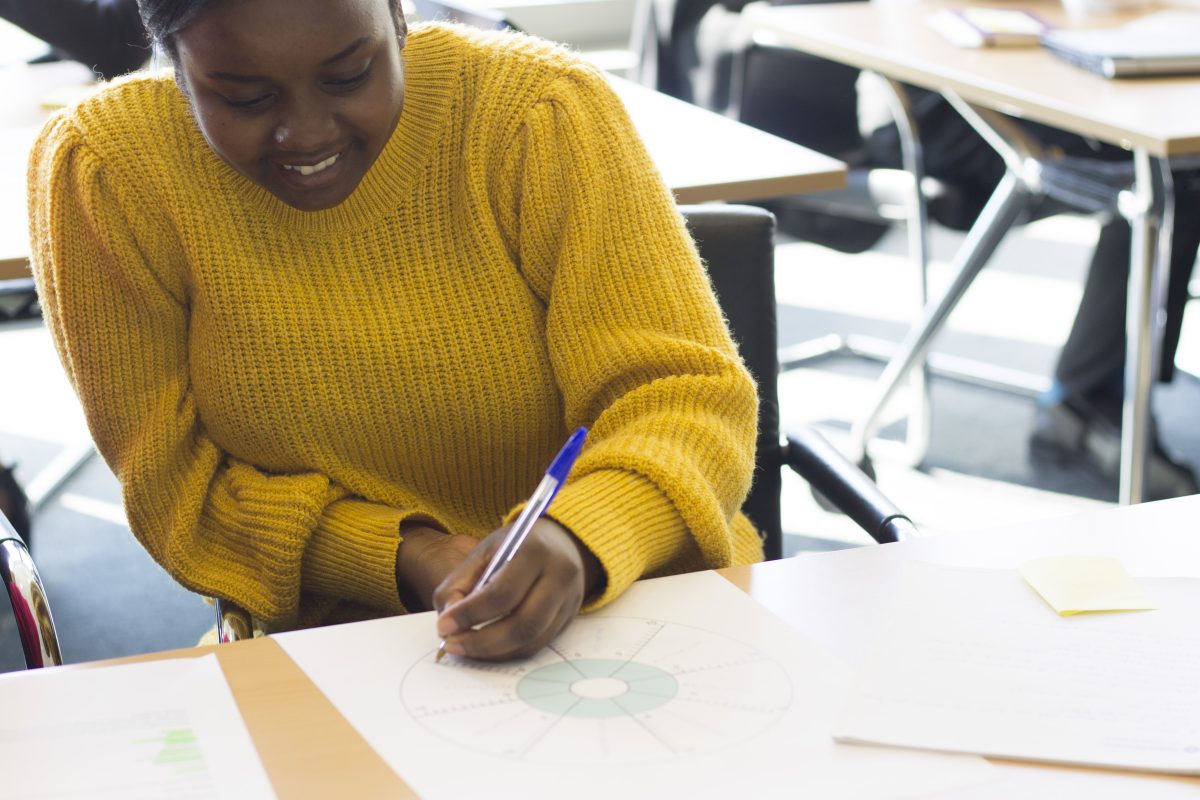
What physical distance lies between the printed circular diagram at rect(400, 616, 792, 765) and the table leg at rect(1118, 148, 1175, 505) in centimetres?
145

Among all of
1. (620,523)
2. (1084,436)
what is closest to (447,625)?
(620,523)

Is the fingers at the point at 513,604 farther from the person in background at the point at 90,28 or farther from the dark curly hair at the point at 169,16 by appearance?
the person in background at the point at 90,28

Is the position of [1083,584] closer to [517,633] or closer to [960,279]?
[517,633]

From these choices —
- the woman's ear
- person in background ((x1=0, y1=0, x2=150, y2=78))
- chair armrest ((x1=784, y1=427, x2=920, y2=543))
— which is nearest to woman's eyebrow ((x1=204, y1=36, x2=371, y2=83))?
the woman's ear

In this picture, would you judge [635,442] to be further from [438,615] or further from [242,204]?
[242,204]

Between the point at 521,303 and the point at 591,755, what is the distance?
526mm

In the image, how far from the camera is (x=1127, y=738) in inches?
29.7

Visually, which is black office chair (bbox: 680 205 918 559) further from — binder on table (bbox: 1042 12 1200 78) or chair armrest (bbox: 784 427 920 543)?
binder on table (bbox: 1042 12 1200 78)

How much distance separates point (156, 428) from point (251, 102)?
0.94ft

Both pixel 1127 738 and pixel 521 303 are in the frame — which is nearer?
pixel 1127 738

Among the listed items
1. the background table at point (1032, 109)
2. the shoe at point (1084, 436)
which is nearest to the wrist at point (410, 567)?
the background table at point (1032, 109)

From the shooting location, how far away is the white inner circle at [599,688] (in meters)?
0.81

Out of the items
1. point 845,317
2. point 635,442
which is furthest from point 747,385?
point 845,317

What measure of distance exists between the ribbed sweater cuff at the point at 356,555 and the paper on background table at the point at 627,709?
213 millimetres
